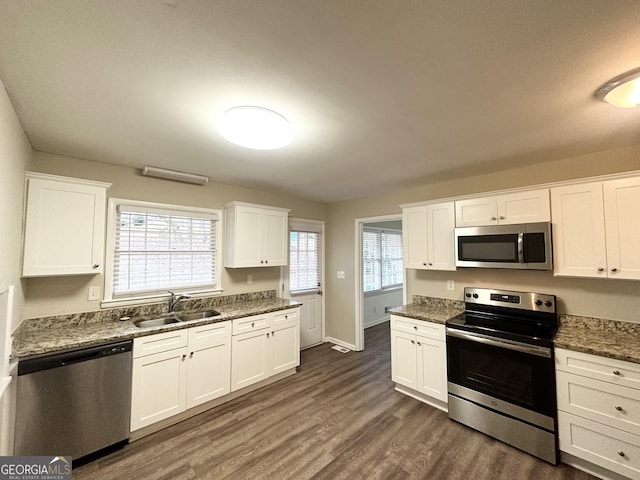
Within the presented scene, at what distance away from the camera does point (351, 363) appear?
12.6ft

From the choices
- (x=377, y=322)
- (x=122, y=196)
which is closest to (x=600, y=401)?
(x=377, y=322)

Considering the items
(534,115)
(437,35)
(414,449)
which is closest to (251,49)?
(437,35)

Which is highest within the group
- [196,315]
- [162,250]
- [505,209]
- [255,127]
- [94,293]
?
[255,127]

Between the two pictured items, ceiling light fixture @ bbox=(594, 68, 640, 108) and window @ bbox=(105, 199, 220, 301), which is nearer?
ceiling light fixture @ bbox=(594, 68, 640, 108)

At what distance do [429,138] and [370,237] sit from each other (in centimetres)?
370

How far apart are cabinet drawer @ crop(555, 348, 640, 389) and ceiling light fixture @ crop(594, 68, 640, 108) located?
1665 millimetres

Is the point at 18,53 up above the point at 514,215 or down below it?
above

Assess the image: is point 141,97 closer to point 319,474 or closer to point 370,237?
point 319,474

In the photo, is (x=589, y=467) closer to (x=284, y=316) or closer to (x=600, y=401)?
(x=600, y=401)

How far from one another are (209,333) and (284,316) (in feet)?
3.14

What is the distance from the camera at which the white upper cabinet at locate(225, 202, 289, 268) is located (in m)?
3.43

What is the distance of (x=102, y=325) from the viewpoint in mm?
2500

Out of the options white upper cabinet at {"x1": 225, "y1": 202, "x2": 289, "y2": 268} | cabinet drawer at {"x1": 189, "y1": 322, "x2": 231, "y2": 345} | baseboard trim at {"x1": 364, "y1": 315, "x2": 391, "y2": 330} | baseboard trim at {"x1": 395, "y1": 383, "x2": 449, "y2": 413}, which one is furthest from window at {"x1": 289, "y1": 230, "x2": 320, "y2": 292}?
baseboard trim at {"x1": 395, "y1": 383, "x2": 449, "y2": 413}

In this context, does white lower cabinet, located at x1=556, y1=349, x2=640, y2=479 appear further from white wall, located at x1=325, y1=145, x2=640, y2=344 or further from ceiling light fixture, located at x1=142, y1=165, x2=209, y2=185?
ceiling light fixture, located at x1=142, y1=165, x2=209, y2=185
